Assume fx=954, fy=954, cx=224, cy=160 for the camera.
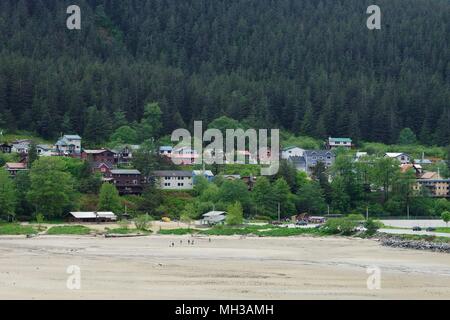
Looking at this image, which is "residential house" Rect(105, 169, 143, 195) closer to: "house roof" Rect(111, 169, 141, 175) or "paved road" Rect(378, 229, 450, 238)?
"house roof" Rect(111, 169, 141, 175)

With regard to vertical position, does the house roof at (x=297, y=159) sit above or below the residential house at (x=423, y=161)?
above

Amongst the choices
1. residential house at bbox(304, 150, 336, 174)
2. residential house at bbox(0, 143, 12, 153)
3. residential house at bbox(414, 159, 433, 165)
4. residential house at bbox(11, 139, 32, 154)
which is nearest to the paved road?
residential house at bbox(304, 150, 336, 174)

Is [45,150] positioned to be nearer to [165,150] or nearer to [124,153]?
[124,153]

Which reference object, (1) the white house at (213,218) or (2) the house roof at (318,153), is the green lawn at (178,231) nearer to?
(1) the white house at (213,218)

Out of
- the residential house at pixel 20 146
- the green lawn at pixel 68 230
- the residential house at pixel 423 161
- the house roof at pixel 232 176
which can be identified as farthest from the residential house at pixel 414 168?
the residential house at pixel 20 146

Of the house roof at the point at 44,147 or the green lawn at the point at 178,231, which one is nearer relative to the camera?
the green lawn at the point at 178,231

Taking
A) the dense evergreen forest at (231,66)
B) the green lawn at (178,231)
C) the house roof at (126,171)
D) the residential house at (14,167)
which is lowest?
the green lawn at (178,231)
